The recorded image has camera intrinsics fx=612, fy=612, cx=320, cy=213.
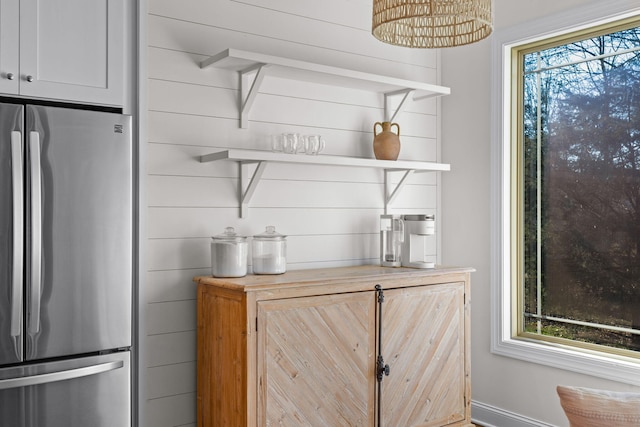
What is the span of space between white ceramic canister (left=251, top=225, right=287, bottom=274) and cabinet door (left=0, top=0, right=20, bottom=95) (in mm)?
1172

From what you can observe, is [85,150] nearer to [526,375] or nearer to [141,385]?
[141,385]

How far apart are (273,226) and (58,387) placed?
117 cm

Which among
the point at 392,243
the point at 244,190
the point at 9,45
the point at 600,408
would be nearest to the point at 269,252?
the point at 244,190

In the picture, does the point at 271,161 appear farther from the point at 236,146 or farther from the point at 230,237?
the point at 230,237

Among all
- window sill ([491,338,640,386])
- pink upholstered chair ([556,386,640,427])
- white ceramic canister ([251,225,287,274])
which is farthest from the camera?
window sill ([491,338,640,386])

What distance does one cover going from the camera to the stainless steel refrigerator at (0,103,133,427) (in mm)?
2121

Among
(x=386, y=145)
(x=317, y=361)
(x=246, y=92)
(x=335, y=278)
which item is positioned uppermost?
(x=246, y=92)

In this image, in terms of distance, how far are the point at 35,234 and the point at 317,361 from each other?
1.22m

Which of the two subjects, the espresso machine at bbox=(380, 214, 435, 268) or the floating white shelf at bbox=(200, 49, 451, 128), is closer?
the floating white shelf at bbox=(200, 49, 451, 128)

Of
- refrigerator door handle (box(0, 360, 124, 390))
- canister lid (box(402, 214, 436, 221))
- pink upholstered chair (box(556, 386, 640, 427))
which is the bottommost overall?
refrigerator door handle (box(0, 360, 124, 390))

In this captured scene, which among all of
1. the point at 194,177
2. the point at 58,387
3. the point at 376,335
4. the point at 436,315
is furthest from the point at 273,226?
the point at 58,387

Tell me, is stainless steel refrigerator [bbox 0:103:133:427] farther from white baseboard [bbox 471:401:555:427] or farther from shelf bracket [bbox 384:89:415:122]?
white baseboard [bbox 471:401:555:427]

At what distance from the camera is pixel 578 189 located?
3162 millimetres

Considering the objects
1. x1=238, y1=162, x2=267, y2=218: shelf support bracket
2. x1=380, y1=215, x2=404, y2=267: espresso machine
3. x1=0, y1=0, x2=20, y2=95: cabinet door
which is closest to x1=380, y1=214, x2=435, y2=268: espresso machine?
x1=380, y1=215, x2=404, y2=267: espresso machine
